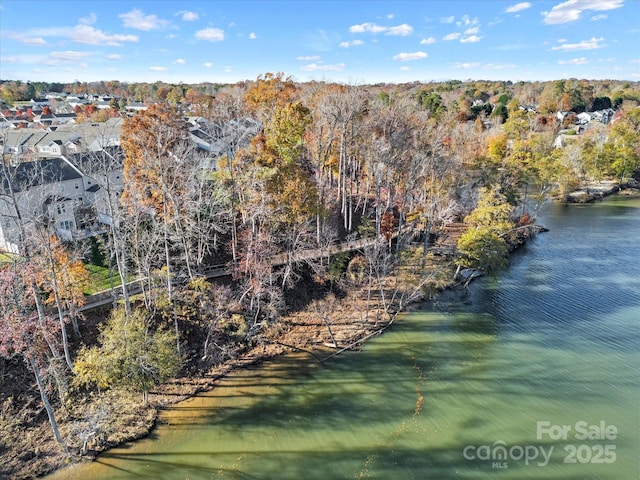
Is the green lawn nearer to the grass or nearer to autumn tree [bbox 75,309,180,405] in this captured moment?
the grass

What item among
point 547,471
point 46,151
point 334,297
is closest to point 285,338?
point 334,297

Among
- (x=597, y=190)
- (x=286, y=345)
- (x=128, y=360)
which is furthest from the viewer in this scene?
(x=597, y=190)

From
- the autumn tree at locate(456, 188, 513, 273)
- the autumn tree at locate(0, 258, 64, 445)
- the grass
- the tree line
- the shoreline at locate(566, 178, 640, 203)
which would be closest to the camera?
the autumn tree at locate(0, 258, 64, 445)

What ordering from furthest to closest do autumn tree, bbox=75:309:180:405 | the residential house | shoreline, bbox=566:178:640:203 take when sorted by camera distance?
shoreline, bbox=566:178:640:203 → the residential house → autumn tree, bbox=75:309:180:405

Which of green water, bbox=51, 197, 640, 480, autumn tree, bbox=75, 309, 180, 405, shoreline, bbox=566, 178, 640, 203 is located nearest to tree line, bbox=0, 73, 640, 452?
autumn tree, bbox=75, 309, 180, 405

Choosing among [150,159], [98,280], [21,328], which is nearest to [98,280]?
[98,280]

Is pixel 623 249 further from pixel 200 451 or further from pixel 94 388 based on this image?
pixel 94 388

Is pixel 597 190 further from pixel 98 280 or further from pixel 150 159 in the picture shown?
pixel 98 280

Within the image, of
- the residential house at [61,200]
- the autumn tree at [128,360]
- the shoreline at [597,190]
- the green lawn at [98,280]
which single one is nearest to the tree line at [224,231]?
the autumn tree at [128,360]
